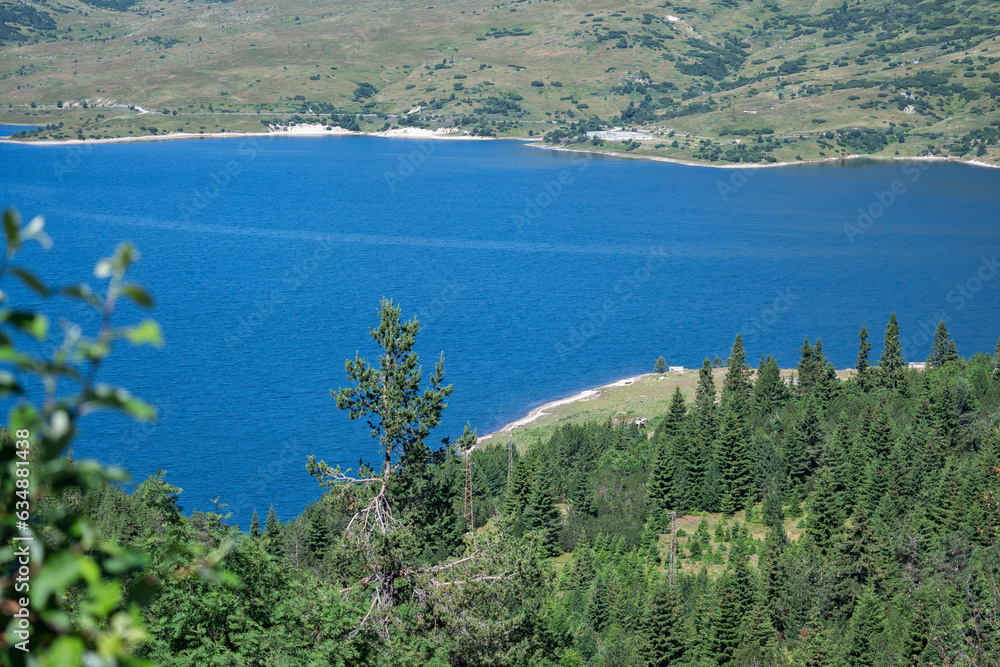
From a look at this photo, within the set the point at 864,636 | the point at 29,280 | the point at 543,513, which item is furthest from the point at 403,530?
the point at 543,513

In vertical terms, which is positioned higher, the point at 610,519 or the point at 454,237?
the point at 454,237

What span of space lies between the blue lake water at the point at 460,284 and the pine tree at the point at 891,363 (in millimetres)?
14720

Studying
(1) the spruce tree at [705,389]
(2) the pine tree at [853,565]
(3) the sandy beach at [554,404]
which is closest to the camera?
(2) the pine tree at [853,565]

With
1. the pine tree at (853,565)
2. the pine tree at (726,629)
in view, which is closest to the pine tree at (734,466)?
the pine tree at (853,565)

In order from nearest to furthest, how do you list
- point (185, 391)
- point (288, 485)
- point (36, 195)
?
point (288, 485) → point (185, 391) → point (36, 195)

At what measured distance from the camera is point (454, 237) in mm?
148625

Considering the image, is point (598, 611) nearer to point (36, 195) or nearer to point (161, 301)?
point (161, 301)

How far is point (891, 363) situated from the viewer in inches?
3467

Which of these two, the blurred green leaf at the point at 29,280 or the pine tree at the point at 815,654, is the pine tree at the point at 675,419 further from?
the blurred green leaf at the point at 29,280

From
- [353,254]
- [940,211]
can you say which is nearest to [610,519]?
[353,254]

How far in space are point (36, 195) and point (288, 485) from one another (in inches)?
4722

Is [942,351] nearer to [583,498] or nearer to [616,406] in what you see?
[616,406]

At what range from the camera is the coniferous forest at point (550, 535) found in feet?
11.2

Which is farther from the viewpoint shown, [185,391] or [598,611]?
[185,391]
